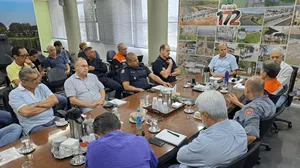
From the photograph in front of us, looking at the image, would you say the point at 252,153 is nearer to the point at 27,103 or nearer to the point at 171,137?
the point at 171,137

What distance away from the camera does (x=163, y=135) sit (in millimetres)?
1626

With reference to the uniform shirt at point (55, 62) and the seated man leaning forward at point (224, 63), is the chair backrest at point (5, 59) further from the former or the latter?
the seated man leaning forward at point (224, 63)

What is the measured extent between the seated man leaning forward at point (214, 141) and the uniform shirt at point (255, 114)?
487 mm

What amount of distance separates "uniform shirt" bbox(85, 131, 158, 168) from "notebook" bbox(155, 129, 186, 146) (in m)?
0.43

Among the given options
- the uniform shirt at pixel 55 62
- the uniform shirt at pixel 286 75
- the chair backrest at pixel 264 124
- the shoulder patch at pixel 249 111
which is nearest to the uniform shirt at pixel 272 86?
the uniform shirt at pixel 286 75

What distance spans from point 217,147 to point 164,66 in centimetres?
260

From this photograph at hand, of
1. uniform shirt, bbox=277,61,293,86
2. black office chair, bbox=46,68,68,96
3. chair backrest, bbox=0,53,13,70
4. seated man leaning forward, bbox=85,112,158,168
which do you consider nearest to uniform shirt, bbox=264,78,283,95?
uniform shirt, bbox=277,61,293,86

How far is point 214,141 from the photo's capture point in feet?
3.91

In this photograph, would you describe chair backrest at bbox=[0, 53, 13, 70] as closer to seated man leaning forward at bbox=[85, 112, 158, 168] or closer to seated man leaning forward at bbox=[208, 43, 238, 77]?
seated man leaning forward at bbox=[208, 43, 238, 77]

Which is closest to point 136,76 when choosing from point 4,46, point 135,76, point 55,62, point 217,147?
point 135,76

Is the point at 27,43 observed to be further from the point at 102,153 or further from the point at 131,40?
the point at 102,153

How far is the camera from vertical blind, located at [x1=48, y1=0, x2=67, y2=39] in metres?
8.34

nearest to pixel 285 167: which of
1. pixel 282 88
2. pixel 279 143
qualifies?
pixel 279 143

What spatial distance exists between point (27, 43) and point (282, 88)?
7.98m
